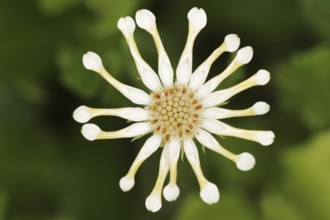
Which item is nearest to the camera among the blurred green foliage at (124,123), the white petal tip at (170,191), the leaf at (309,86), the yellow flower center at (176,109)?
the white petal tip at (170,191)

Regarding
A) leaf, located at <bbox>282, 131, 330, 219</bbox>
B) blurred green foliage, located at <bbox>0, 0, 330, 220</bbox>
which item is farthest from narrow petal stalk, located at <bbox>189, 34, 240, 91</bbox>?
leaf, located at <bbox>282, 131, 330, 219</bbox>

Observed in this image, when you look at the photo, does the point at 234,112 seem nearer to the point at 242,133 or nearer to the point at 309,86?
the point at 242,133

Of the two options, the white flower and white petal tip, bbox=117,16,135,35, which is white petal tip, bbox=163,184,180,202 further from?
A: white petal tip, bbox=117,16,135,35


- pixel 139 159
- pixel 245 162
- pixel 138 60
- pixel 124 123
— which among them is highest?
pixel 124 123

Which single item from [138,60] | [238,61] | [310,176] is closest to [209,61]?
[238,61]

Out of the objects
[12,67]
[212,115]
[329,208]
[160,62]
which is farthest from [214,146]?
[12,67]

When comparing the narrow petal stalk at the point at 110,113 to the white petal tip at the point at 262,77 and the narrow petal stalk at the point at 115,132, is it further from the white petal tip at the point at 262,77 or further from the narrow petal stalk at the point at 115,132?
the white petal tip at the point at 262,77

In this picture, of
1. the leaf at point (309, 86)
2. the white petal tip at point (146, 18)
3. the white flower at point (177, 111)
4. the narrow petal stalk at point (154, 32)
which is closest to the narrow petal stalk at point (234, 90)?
the white flower at point (177, 111)
